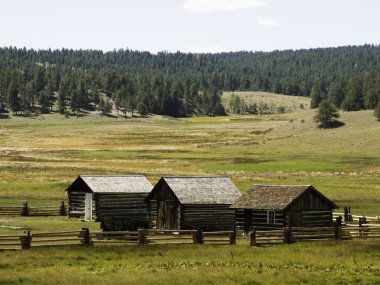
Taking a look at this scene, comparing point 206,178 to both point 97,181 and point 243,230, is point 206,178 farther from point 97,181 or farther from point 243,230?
point 97,181

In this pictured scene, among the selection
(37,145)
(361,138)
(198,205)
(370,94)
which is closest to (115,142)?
(37,145)

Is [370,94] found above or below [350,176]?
above

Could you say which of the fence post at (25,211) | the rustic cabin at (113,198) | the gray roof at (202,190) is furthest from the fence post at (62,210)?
the gray roof at (202,190)

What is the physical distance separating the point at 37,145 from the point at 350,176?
69938 millimetres

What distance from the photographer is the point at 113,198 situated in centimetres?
5947

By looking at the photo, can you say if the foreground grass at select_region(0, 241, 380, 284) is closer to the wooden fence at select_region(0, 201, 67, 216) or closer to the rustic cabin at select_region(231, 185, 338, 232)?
the rustic cabin at select_region(231, 185, 338, 232)

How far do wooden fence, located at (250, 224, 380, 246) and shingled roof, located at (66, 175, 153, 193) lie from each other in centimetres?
1691

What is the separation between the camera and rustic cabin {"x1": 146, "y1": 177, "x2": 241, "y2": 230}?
166 ft

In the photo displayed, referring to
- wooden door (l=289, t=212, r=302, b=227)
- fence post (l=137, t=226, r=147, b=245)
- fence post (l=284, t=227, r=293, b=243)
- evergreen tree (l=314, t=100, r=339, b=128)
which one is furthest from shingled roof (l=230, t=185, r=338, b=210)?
evergreen tree (l=314, t=100, r=339, b=128)

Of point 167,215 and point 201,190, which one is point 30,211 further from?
point 201,190

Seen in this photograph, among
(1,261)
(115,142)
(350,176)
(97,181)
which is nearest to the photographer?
(1,261)

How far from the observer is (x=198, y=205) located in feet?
167

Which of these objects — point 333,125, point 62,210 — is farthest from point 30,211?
point 333,125

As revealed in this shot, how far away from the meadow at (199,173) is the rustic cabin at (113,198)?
85.8 inches
